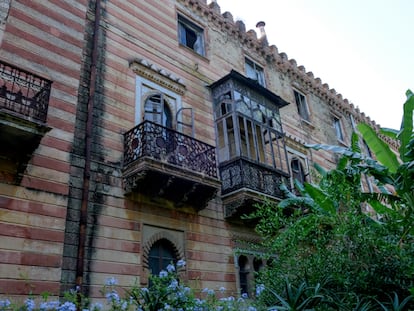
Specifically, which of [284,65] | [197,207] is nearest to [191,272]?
[197,207]

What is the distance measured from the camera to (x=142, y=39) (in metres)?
11.2

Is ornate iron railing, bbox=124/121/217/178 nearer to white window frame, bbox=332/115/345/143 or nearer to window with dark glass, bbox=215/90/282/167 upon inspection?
window with dark glass, bbox=215/90/282/167

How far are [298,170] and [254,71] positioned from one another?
14.8ft

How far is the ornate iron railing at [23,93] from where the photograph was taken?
275 inches

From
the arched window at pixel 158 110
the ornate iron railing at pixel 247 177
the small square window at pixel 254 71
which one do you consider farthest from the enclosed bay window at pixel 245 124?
the small square window at pixel 254 71

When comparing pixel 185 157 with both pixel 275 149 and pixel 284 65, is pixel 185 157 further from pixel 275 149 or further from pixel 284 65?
pixel 284 65

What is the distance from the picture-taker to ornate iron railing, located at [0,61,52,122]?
6991mm

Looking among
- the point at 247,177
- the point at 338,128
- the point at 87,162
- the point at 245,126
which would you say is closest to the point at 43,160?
the point at 87,162

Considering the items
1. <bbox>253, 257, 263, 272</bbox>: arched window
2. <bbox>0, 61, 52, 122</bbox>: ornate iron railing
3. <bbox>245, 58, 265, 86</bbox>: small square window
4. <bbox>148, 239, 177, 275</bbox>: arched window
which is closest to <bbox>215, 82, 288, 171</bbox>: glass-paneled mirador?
<bbox>245, 58, 265, 86</bbox>: small square window

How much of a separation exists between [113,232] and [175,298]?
3511mm

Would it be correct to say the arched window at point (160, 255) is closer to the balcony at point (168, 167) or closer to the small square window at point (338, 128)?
the balcony at point (168, 167)

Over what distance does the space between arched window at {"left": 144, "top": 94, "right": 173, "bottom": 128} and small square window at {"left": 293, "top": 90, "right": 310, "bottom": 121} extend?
8.68 m

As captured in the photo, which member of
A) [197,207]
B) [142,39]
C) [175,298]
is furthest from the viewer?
[142,39]

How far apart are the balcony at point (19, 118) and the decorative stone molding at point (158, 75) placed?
3389 mm
